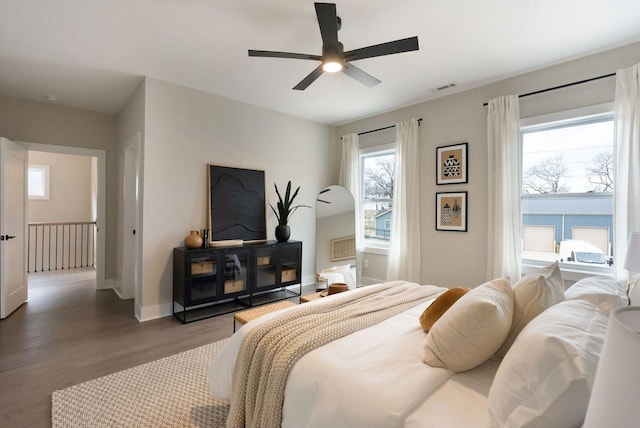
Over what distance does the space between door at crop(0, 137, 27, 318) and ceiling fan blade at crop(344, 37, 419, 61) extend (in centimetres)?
395

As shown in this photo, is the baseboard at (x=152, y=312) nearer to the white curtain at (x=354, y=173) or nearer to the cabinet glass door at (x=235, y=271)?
the cabinet glass door at (x=235, y=271)

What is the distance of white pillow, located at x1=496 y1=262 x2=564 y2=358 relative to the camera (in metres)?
1.39

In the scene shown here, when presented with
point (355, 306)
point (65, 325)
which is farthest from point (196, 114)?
point (355, 306)

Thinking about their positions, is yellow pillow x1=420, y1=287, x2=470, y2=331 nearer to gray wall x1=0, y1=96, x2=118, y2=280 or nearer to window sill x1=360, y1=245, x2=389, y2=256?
window sill x1=360, y1=245, x2=389, y2=256

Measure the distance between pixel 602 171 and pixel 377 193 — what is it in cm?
265

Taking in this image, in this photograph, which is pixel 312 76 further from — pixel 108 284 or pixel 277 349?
pixel 108 284

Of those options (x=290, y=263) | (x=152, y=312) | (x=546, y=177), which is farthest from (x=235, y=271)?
(x=546, y=177)

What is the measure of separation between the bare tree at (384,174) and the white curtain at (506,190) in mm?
1545

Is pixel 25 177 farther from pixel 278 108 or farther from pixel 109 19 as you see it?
pixel 278 108

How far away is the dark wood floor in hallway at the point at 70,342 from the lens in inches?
83.4

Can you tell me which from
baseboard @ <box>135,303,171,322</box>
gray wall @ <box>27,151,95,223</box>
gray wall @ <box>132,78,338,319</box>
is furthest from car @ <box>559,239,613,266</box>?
gray wall @ <box>27,151,95,223</box>

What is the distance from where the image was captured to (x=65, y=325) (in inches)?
130

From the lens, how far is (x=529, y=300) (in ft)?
4.62

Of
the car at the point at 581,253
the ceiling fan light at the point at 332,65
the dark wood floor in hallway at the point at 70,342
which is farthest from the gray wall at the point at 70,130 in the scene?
the car at the point at 581,253
